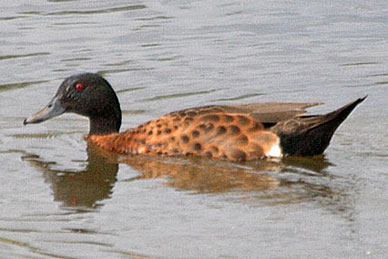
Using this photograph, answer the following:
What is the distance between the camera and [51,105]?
1154 centimetres

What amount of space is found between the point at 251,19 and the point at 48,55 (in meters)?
3.05

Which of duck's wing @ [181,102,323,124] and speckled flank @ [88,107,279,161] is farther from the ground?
duck's wing @ [181,102,323,124]

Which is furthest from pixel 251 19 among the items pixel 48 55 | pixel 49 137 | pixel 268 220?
pixel 268 220

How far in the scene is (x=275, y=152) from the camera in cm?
1073

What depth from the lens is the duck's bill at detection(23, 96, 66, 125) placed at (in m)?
→ 11.4

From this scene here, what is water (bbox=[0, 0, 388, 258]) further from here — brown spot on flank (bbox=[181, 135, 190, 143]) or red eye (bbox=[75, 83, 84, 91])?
Answer: red eye (bbox=[75, 83, 84, 91])

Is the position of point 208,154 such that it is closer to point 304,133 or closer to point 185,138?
point 185,138

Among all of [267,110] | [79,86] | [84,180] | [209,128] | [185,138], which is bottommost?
[84,180]

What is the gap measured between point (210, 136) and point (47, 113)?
1695 millimetres

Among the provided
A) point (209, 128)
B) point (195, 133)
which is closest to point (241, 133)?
point (209, 128)

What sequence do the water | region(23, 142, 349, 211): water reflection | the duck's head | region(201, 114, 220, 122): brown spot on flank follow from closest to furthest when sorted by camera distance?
the water → region(23, 142, 349, 211): water reflection → region(201, 114, 220, 122): brown spot on flank → the duck's head

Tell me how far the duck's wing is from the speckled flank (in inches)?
1.8

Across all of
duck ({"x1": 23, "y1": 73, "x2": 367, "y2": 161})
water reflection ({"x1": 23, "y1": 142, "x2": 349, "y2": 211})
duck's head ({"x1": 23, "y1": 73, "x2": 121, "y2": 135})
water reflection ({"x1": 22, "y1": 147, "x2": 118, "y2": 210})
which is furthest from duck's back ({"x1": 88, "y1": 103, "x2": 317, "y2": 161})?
duck's head ({"x1": 23, "y1": 73, "x2": 121, "y2": 135})

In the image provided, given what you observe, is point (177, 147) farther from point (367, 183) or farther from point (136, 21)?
point (136, 21)
